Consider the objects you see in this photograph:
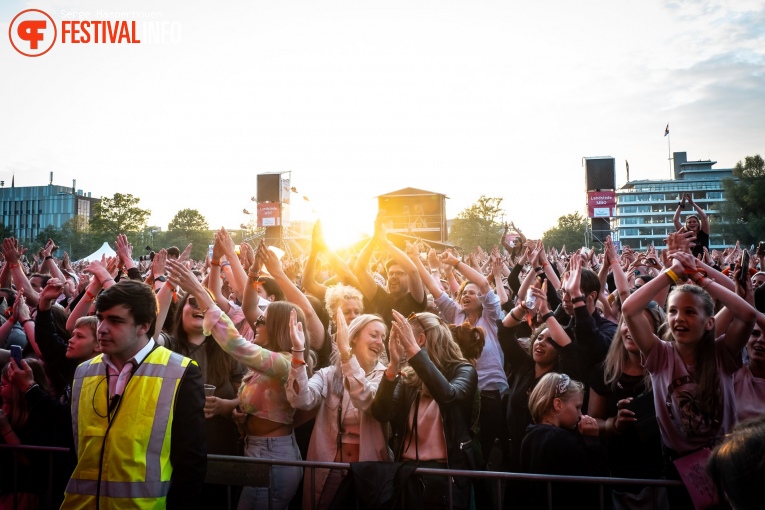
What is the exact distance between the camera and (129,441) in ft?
9.15

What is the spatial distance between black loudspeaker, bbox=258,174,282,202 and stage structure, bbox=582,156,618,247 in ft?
83.0

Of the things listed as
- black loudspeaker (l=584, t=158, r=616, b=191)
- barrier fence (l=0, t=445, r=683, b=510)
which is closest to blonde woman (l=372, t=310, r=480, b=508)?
barrier fence (l=0, t=445, r=683, b=510)

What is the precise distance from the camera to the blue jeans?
11.9 feet

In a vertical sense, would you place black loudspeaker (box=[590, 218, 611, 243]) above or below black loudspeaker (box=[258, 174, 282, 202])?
below

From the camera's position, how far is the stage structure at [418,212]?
6425 cm

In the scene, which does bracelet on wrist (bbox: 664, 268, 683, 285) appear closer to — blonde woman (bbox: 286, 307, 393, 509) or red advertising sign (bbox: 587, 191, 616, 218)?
blonde woman (bbox: 286, 307, 393, 509)

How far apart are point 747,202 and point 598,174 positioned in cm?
2376

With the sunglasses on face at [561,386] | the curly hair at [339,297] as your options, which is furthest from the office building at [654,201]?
the sunglasses on face at [561,386]

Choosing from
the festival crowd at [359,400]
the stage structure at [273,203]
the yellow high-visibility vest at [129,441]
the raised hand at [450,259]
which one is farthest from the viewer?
the stage structure at [273,203]

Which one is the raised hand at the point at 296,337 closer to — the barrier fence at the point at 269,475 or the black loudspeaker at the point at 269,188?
the barrier fence at the point at 269,475

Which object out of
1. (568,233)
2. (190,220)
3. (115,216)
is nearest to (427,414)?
(115,216)

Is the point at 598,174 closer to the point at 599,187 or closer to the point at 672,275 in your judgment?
the point at 599,187

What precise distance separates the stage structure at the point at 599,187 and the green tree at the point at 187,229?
68.5 m

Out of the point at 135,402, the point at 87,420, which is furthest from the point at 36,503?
the point at 135,402
